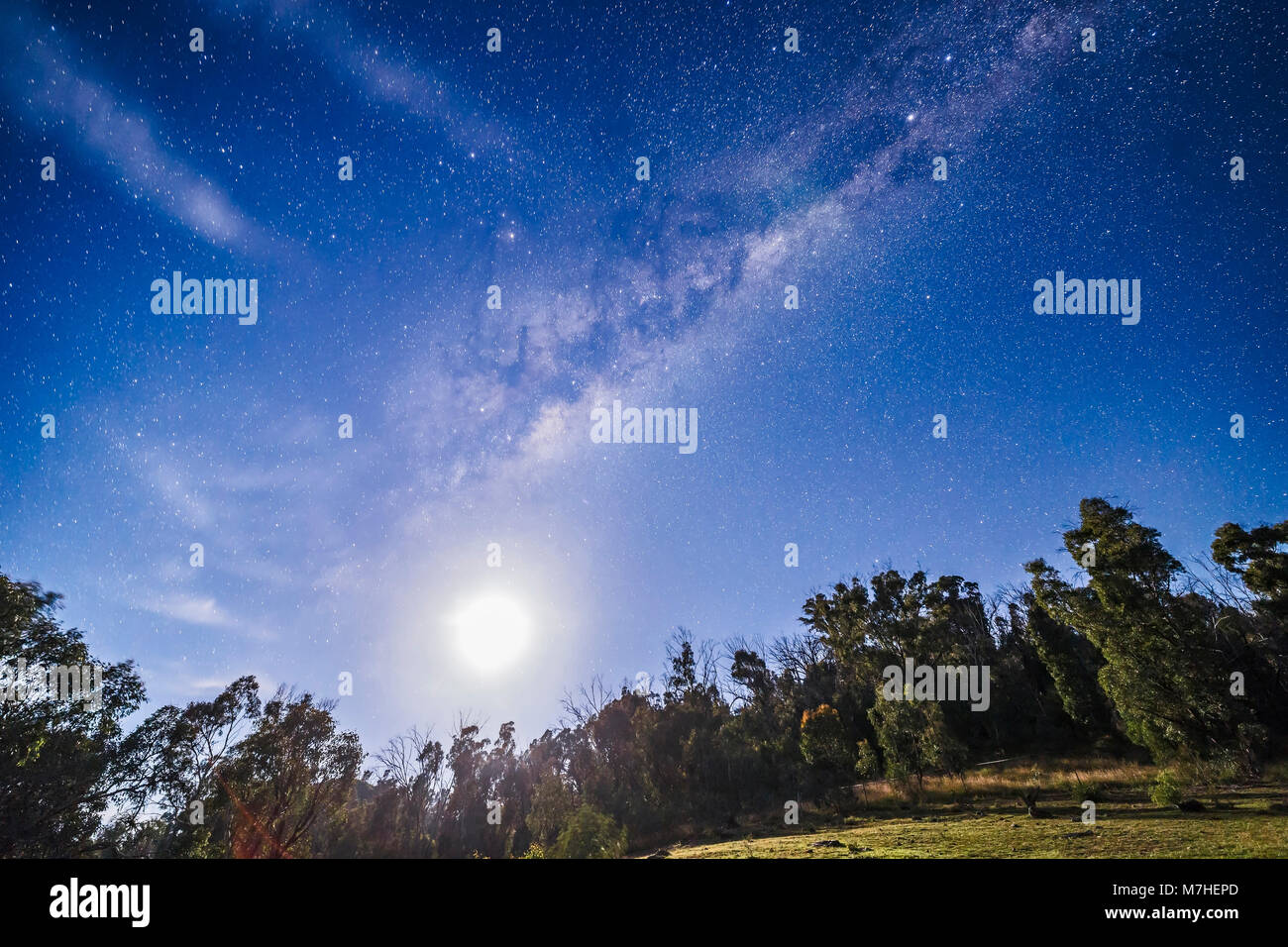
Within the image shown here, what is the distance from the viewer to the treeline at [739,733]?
2617cm

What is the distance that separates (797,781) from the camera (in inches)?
1871

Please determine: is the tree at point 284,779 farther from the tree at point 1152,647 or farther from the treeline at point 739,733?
the tree at point 1152,647

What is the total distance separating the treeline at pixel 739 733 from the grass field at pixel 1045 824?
95.8 inches

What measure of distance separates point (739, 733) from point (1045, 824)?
33934 millimetres

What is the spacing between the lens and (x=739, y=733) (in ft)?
171

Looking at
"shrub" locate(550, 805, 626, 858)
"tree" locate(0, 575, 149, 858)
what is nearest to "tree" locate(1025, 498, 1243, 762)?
"shrub" locate(550, 805, 626, 858)

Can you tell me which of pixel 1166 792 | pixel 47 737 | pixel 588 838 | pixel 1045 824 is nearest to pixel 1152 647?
pixel 1166 792

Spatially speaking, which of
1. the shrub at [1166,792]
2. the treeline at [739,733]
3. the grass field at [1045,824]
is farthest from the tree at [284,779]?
the shrub at [1166,792]

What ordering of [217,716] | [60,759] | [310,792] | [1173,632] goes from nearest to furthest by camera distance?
[1173,632], [60,759], [217,716], [310,792]

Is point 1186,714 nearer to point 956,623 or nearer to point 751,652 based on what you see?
point 956,623

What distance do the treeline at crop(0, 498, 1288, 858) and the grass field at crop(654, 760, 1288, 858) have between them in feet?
A: 7.98
